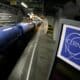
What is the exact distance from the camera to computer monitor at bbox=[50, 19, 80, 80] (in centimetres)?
83

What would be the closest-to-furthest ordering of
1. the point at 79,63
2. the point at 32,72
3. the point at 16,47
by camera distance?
the point at 79,63
the point at 32,72
the point at 16,47

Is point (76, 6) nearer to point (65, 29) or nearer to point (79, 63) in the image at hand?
point (65, 29)

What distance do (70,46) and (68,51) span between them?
0.12 feet

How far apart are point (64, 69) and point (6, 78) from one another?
0.82 m

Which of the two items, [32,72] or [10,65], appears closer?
[32,72]

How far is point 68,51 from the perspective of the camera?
0.90m

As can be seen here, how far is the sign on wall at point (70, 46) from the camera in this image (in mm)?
820

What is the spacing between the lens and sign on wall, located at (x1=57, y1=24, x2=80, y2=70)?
82 cm

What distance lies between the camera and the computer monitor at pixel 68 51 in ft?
Result: 2.72

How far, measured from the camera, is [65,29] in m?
0.93

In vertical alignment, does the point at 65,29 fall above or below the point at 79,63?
above

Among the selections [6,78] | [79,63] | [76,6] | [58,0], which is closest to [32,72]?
[6,78]

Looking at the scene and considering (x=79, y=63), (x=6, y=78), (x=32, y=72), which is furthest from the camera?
(x=32, y=72)

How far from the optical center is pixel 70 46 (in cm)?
88
